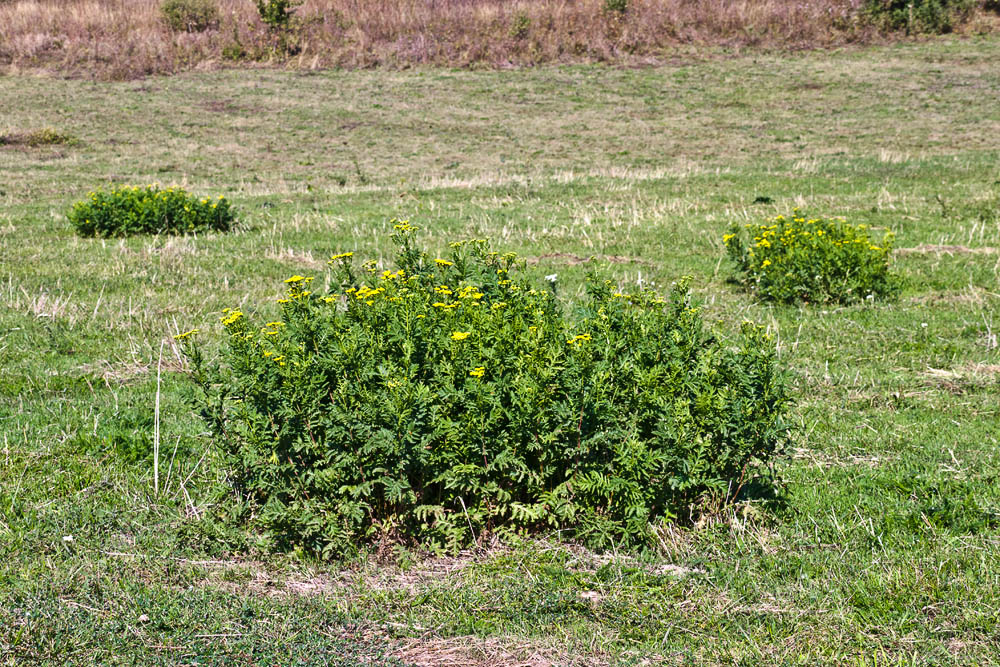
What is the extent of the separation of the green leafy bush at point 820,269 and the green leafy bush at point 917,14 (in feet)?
118

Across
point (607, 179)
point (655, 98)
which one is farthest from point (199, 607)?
point (655, 98)

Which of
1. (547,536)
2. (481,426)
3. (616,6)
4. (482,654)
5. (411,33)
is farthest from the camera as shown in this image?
(616,6)

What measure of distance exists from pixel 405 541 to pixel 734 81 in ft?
112

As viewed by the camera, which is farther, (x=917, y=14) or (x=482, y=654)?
(x=917, y=14)

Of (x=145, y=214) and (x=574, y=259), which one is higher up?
(x=145, y=214)

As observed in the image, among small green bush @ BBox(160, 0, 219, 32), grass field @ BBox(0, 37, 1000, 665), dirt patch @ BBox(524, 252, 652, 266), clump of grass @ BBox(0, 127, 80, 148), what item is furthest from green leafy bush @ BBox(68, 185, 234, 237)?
small green bush @ BBox(160, 0, 219, 32)

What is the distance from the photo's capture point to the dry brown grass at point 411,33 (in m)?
37.2

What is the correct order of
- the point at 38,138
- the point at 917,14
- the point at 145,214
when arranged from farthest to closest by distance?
the point at 917,14, the point at 38,138, the point at 145,214

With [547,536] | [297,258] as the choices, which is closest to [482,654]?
[547,536]

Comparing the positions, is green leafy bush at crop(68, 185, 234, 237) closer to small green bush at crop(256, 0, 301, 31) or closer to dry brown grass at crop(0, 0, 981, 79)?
dry brown grass at crop(0, 0, 981, 79)

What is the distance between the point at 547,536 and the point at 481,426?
714mm

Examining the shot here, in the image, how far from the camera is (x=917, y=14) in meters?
40.5

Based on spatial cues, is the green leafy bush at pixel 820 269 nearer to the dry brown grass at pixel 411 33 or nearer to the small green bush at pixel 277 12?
the dry brown grass at pixel 411 33

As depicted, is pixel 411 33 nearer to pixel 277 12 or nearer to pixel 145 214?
pixel 277 12
